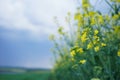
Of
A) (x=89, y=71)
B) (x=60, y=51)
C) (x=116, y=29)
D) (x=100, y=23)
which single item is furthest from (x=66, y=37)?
(x=116, y=29)

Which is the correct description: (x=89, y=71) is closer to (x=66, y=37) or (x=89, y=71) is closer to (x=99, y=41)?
(x=99, y=41)

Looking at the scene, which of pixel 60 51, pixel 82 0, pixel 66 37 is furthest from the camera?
pixel 60 51

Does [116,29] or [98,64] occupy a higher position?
[116,29]

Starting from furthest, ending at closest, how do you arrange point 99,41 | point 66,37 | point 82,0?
point 66,37 → point 82,0 → point 99,41

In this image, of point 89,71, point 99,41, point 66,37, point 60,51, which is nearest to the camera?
point 99,41

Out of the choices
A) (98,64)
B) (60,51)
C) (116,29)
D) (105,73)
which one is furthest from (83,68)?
(60,51)

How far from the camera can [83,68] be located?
6086 mm

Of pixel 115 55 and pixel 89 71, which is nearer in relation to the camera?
pixel 115 55

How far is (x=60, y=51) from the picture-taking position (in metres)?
9.34

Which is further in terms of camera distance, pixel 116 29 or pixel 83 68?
pixel 83 68

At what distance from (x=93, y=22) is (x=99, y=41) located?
0.29m

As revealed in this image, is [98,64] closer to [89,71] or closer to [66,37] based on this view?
[89,71]

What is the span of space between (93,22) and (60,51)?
440cm

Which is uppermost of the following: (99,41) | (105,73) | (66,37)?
(66,37)
